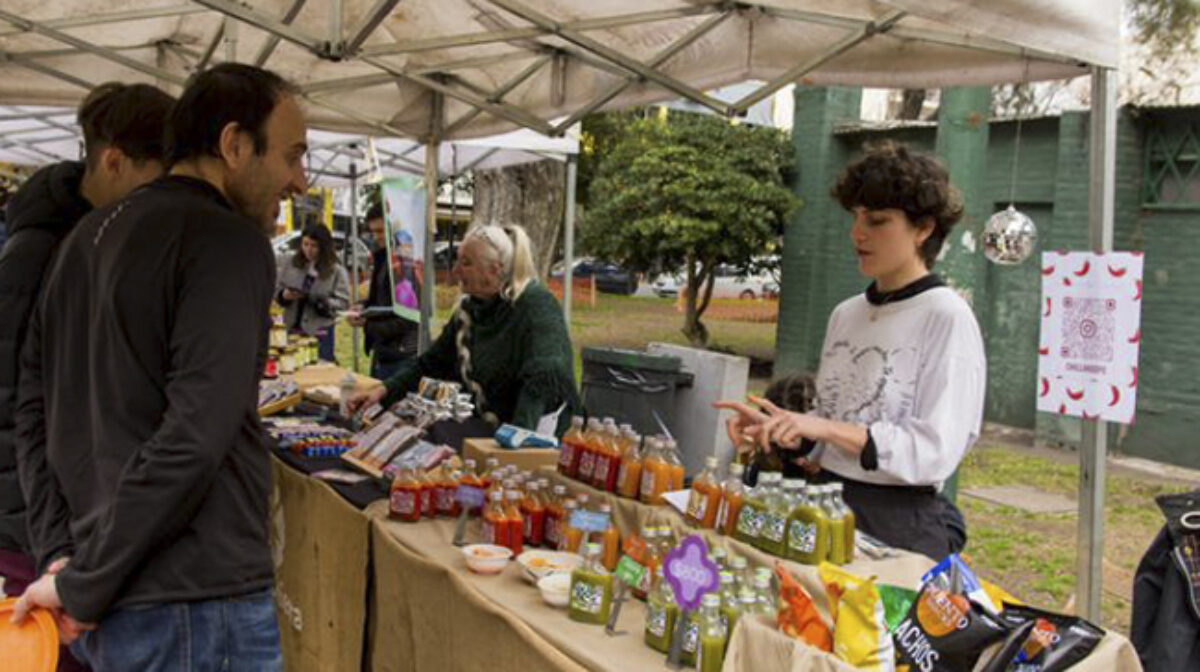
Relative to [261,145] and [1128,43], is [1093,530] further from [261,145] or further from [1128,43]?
[1128,43]

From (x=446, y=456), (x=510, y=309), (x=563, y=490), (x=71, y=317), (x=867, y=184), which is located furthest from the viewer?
(x=510, y=309)

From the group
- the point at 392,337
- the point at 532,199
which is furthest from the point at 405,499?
the point at 532,199

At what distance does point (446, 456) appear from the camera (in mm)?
2961

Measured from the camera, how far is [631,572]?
2.08 metres

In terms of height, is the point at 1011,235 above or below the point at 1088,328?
above

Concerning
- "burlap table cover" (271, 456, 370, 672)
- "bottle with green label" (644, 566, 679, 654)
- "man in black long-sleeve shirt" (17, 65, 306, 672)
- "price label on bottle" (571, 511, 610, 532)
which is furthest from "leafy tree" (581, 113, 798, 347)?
"man in black long-sleeve shirt" (17, 65, 306, 672)

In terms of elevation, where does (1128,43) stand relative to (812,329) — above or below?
above

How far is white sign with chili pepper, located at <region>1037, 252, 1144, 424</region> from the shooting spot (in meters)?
2.70

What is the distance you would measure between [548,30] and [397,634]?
213 cm

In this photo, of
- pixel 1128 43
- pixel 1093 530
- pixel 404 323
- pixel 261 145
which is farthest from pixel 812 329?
pixel 261 145

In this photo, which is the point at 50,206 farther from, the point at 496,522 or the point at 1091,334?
the point at 1091,334

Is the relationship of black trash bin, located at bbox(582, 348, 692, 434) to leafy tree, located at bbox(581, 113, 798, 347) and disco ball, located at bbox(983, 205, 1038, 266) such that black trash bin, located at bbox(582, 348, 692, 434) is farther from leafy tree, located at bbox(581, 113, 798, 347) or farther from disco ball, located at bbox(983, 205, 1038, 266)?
leafy tree, located at bbox(581, 113, 798, 347)

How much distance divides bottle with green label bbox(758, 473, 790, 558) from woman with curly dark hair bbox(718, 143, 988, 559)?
0.12m

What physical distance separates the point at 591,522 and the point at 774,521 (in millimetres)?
504
